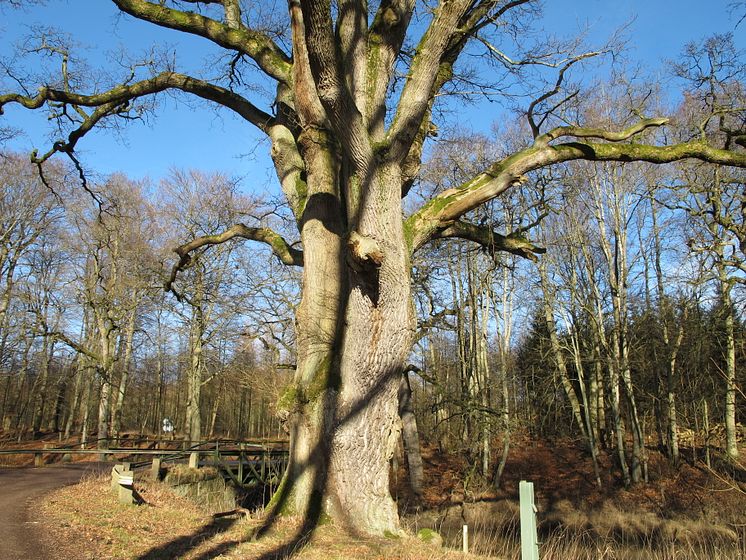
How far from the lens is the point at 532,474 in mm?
19891

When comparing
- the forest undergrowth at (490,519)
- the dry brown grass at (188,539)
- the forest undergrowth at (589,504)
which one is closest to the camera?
the dry brown grass at (188,539)

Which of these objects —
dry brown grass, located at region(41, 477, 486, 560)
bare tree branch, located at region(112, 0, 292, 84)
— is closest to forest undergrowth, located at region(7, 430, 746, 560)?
dry brown grass, located at region(41, 477, 486, 560)

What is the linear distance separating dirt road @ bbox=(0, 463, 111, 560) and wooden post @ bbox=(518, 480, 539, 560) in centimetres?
515

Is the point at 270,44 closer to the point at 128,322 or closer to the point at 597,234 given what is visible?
the point at 597,234

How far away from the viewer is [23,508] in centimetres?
863

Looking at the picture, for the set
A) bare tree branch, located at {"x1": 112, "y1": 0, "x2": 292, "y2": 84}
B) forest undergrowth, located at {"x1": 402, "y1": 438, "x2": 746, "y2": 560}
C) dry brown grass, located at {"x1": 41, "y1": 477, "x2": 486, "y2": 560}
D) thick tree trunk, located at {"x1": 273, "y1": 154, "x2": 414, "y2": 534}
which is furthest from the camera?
forest undergrowth, located at {"x1": 402, "y1": 438, "x2": 746, "y2": 560}

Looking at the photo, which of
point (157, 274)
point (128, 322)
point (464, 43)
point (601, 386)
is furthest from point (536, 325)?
point (128, 322)

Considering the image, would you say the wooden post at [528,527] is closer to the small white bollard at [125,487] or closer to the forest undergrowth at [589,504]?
the forest undergrowth at [589,504]

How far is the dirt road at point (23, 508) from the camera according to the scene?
19.6ft

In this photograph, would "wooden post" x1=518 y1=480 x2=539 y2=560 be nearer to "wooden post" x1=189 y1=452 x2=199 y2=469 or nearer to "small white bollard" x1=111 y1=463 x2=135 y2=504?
"small white bollard" x1=111 y1=463 x2=135 y2=504

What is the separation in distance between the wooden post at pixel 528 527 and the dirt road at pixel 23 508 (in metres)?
5.15

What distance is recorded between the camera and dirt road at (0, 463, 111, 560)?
5.98m

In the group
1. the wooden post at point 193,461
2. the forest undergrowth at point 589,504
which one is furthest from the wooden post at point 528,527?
the wooden post at point 193,461

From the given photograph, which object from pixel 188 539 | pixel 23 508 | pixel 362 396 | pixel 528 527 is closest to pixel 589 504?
pixel 362 396
